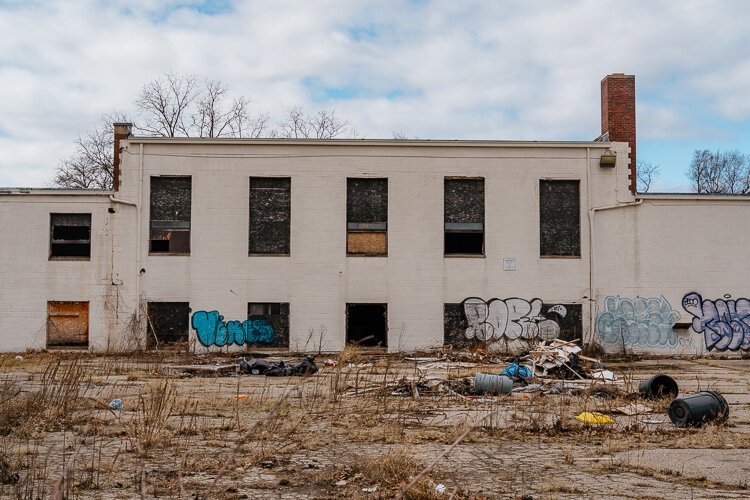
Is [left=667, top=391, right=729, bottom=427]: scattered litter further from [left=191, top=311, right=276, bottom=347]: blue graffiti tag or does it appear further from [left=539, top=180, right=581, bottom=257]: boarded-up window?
[left=191, top=311, right=276, bottom=347]: blue graffiti tag

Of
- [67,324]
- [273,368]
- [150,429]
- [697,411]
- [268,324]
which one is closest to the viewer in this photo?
[150,429]

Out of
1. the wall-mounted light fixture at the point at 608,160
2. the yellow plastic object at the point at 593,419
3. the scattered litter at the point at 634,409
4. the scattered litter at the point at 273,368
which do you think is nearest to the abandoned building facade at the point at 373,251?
the wall-mounted light fixture at the point at 608,160

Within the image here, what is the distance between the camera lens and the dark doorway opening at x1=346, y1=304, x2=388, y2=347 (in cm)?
2612

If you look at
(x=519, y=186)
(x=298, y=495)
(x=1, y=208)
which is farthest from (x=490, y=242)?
(x=298, y=495)

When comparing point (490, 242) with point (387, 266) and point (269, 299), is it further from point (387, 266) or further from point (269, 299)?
point (269, 299)

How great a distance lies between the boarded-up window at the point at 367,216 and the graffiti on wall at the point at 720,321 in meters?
10.5

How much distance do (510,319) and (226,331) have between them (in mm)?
9496

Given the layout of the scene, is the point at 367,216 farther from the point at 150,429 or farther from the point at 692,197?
the point at 150,429

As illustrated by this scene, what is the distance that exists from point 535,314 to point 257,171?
10588 mm

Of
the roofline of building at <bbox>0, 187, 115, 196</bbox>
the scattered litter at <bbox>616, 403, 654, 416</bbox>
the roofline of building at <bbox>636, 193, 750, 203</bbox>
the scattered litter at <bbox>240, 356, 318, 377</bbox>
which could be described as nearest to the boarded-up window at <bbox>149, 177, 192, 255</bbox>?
the roofline of building at <bbox>0, 187, 115, 196</bbox>

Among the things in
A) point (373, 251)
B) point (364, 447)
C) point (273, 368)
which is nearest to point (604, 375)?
point (273, 368)

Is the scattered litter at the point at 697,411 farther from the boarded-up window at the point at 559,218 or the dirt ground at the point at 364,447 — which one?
the boarded-up window at the point at 559,218

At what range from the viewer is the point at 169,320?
2580 cm

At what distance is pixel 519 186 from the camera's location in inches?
1043
